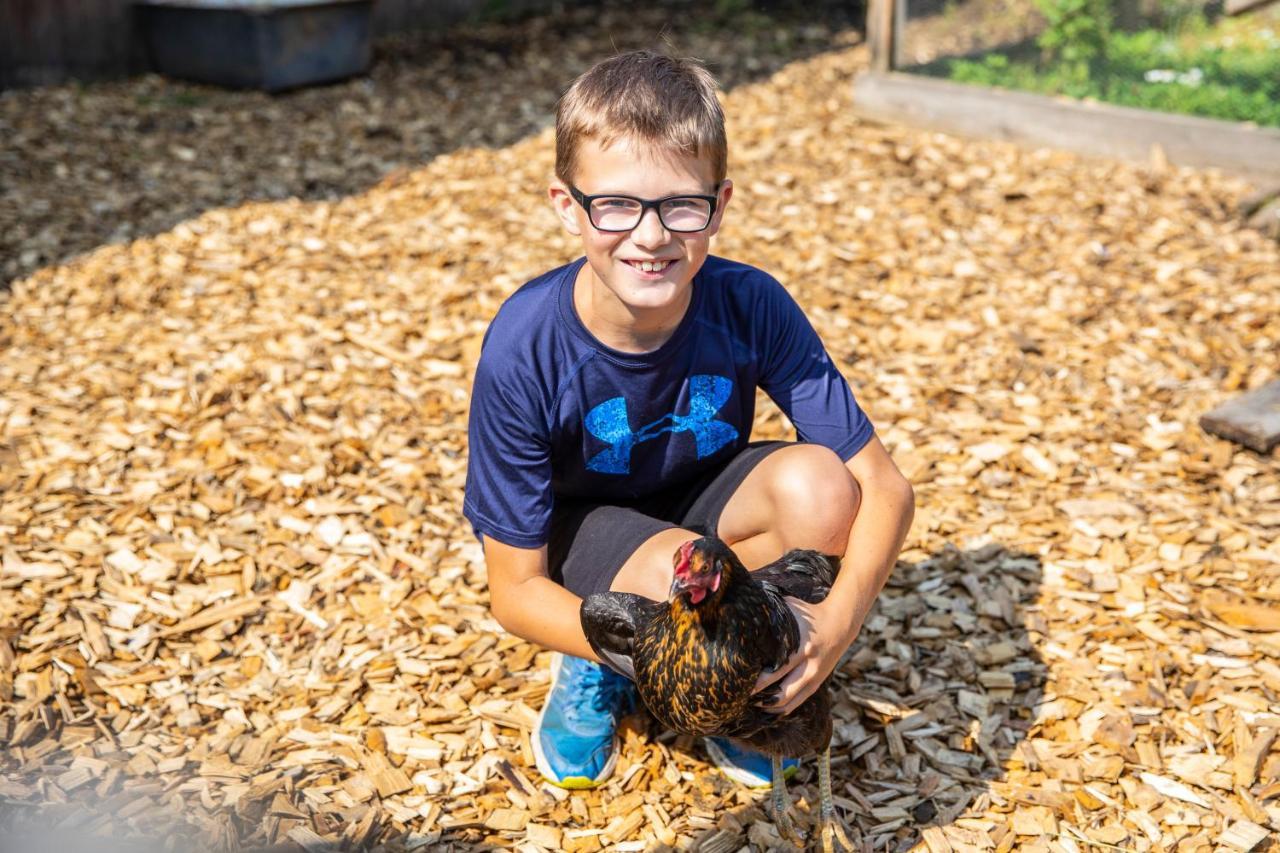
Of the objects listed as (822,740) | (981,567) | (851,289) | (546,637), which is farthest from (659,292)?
(851,289)

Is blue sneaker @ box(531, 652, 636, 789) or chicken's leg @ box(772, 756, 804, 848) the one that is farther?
blue sneaker @ box(531, 652, 636, 789)

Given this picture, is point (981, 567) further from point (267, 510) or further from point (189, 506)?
point (189, 506)

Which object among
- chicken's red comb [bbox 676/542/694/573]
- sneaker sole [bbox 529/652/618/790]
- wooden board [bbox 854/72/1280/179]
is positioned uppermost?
wooden board [bbox 854/72/1280/179]

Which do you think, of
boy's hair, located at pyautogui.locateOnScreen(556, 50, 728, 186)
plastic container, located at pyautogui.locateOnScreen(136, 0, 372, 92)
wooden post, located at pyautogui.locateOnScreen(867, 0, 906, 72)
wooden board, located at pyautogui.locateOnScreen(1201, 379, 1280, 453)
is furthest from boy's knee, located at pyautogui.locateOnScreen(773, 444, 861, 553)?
plastic container, located at pyautogui.locateOnScreen(136, 0, 372, 92)

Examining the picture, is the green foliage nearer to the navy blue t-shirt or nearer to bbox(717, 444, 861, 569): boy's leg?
the navy blue t-shirt

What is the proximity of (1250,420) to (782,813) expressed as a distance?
2.36 metres

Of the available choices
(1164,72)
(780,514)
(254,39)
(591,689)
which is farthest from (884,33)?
(591,689)

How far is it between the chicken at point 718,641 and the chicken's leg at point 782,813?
0.13 metres

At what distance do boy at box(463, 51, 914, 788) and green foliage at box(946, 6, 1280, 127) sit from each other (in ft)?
14.7

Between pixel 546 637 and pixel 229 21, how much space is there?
237 inches

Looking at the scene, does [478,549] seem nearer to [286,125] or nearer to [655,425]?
[655,425]

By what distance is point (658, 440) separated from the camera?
268 centimetres

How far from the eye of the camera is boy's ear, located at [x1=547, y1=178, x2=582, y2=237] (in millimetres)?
2418

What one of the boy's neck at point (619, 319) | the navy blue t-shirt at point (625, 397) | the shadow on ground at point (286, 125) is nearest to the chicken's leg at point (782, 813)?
the navy blue t-shirt at point (625, 397)
